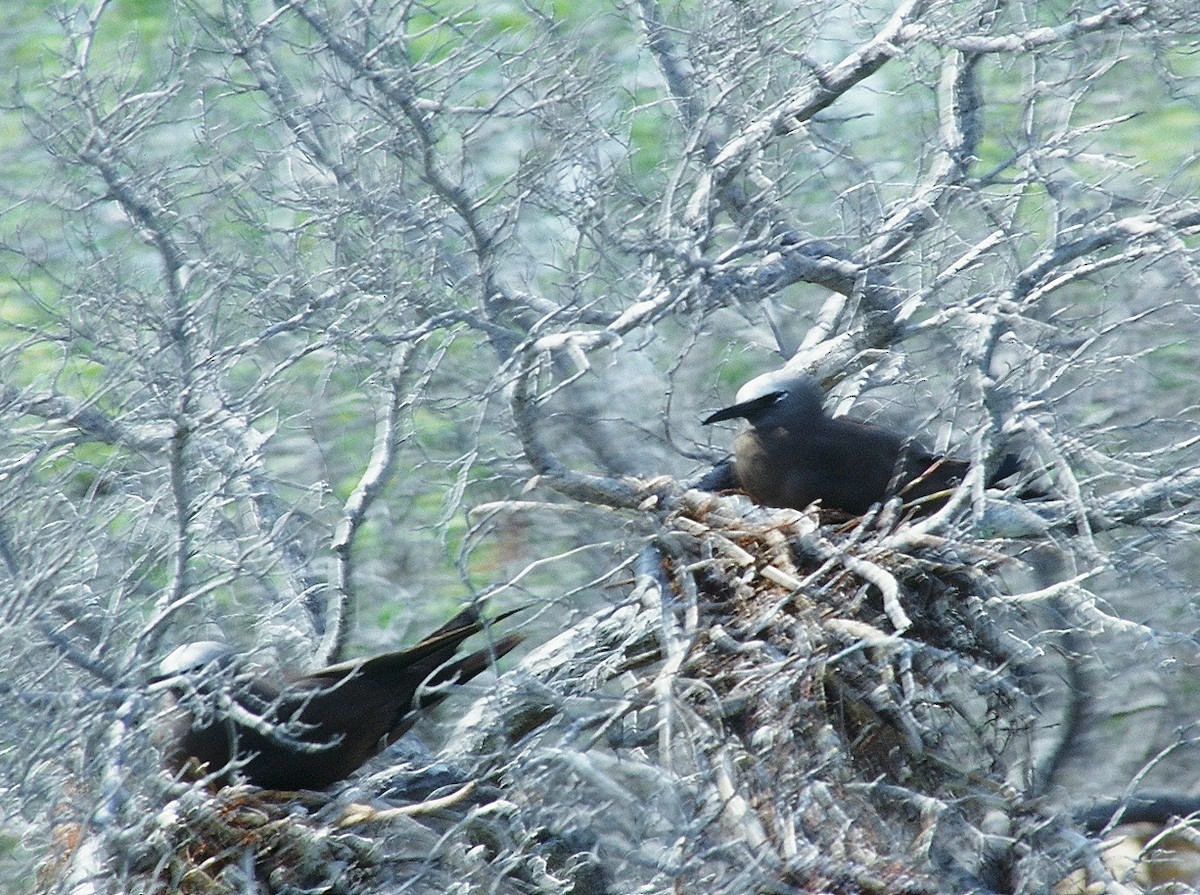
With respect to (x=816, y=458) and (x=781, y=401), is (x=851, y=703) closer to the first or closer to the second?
(x=816, y=458)

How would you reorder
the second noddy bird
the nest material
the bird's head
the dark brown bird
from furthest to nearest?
1. the bird's head
2. the second noddy bird
3. the dark brown bird
4. the nest material

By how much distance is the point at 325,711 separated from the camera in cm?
596

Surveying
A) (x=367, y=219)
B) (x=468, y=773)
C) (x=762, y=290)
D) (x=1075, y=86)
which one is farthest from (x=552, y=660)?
(x=1075, y=86)

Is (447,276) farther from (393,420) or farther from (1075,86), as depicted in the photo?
(1075,86)

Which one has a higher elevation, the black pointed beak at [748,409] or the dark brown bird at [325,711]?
the black pointed beak at [748,409]

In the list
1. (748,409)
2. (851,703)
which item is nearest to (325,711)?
(851,703)

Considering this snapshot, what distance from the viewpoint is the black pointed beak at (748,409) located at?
6.74 m

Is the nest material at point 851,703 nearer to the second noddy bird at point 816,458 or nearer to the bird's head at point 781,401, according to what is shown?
the second noddy bird at point 816,458

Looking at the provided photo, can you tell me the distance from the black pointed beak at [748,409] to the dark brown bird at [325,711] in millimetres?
1443

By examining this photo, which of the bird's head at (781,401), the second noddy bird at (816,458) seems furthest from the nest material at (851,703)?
the bird's head at (781,401)

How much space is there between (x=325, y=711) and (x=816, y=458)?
7.37 ft

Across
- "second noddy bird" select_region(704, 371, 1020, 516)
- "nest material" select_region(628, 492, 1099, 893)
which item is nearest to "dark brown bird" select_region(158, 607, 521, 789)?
"nest material" select_region(628, 492, 1099, 893)

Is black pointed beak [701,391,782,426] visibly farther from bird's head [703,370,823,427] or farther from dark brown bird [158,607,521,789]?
dark brown bird [158,607,521,789]

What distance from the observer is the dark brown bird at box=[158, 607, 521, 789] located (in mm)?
5770
